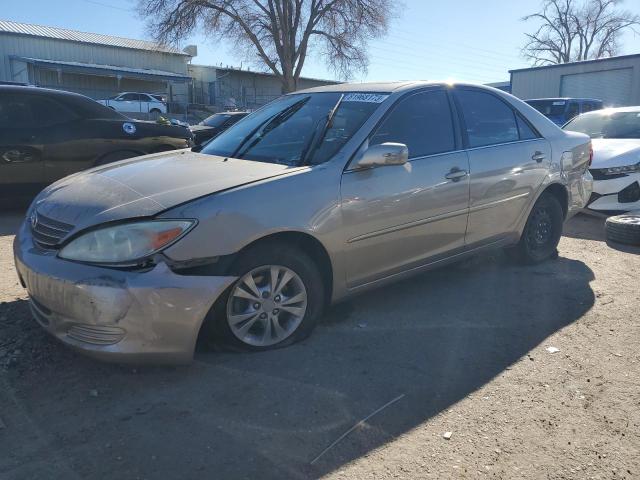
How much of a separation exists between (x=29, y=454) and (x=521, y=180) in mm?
3991

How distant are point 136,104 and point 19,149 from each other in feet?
84.8

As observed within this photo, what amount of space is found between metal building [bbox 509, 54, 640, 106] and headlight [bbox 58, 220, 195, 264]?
2592 centimetres

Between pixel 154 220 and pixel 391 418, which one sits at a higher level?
pixel 154 220

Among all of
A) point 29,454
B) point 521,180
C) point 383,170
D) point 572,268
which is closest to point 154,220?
point 29,454

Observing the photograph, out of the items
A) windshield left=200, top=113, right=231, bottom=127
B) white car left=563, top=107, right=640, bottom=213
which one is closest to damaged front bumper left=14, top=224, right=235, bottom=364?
white car left=563, top=107, right=640, bottom=213

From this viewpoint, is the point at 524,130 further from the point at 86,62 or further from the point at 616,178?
the point at 86,62

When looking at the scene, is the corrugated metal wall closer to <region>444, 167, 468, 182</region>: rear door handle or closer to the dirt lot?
the dirt lot

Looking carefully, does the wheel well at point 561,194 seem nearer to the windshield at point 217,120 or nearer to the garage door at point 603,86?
the windshield at point 217,120

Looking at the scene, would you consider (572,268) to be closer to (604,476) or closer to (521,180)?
(521,180)

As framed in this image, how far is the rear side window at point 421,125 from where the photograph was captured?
383 cm

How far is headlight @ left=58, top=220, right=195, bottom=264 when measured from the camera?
277 centimetres

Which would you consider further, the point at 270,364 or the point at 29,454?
the point at 270,364

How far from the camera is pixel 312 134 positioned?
3762 millimetres

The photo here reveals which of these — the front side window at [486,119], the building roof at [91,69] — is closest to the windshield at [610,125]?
the front side window at [486,119]
